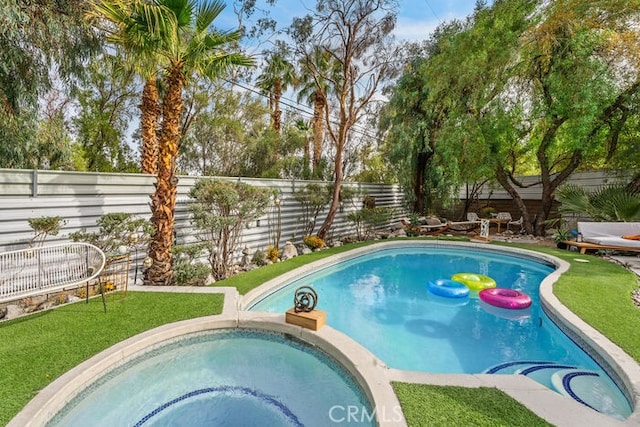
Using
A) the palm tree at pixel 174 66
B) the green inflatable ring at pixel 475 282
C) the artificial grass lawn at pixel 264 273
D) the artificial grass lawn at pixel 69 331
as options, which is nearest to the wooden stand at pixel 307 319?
the artificial grass lawn at pixel 69 331

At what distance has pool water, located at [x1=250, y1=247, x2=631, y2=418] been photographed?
4.00 meters

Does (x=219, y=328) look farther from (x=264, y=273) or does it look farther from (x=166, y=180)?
(x=166, y=180)

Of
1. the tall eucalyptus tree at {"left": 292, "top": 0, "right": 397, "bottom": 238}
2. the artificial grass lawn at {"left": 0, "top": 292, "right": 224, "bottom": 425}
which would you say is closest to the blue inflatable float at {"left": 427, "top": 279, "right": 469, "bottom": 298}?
the artificial grass lawn at {"left": 0, "top": 292, "right": 224, "bottom": 425}

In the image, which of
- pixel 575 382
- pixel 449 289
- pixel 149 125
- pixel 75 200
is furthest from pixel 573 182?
pixel 75 200

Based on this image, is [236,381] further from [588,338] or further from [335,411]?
[588,338]

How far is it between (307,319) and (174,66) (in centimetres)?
476

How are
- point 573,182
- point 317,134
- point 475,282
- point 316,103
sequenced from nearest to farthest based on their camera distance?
point 475,282
point 573,182
point 317,134
point 316,103

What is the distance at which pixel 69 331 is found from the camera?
377 centimetres

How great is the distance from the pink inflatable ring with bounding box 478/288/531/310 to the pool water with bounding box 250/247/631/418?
0.35 ft

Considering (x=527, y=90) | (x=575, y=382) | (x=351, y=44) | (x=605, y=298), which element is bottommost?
(x=575, y=382)

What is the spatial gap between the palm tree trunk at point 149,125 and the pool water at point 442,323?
6439 millimetres

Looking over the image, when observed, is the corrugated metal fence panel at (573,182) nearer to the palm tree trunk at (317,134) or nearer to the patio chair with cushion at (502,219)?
the patio chair with cushion at (502,219)

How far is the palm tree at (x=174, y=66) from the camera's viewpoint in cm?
498

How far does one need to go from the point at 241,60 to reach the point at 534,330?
6877mm
